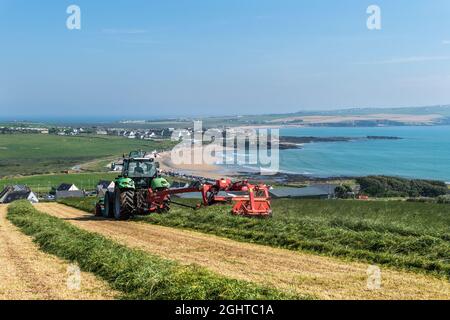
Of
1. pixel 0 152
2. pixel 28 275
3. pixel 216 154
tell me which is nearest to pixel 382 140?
pixel 216 154

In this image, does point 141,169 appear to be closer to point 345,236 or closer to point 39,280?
point 345,236

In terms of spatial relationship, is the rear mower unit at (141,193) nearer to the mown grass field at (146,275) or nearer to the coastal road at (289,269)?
the coastal road at (289,269)

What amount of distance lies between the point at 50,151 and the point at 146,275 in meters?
112

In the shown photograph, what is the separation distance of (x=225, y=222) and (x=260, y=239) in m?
2.48

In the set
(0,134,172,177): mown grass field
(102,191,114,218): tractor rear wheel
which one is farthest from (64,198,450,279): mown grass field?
(0,134,172,177): mown grass field

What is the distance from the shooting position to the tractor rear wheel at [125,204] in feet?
58.2

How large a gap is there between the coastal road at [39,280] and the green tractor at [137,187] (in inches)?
248

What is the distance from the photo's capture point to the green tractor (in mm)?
17859

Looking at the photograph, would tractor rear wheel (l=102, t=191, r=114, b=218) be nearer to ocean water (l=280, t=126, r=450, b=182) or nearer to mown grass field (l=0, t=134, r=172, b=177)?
ocean water (l=280, t=126, r=450, b=182)

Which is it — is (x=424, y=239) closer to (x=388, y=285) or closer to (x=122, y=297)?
(x=388, y=285)

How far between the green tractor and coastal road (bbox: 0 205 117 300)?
248 inches

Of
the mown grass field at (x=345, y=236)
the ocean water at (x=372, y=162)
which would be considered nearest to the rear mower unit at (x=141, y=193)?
the mown grass field at (x=345, y=236)

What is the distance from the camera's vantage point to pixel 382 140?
15288 cm

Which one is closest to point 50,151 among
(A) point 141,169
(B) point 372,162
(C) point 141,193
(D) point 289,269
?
(B) point 372,162
